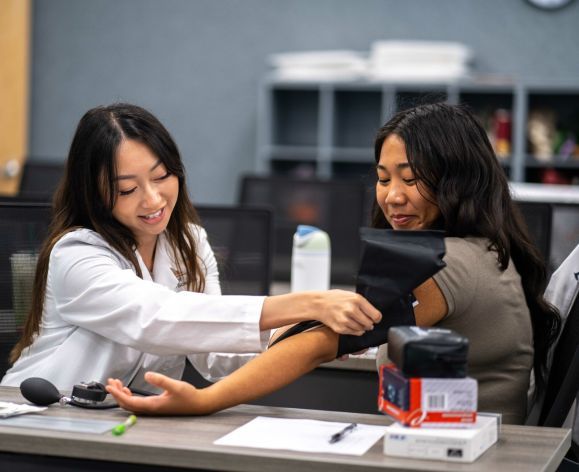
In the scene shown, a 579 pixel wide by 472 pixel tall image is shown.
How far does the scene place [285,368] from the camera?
1640 millimetres

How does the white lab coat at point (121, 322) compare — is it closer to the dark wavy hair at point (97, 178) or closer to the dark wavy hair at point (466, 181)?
the dark wavy hair at point (97, 178)

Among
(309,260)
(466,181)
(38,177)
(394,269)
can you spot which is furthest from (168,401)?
(38,177)

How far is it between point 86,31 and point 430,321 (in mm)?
5688

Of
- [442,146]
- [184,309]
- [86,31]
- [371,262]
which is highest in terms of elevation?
[86,31]

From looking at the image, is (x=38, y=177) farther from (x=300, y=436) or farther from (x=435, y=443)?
(x=435, y=443)

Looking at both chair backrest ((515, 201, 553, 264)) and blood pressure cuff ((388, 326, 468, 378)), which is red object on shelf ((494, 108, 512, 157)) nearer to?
chair backrest ((515, 201, 553, 264))

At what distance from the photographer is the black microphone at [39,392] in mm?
1621

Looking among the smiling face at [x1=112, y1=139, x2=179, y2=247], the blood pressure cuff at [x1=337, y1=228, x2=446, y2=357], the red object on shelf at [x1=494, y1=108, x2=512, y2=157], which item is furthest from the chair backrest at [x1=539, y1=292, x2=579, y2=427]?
the red object on shelf at [x1=494, y1=108, x2=512, y2=157]

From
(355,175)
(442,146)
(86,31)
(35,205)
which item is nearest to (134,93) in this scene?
(86,31)

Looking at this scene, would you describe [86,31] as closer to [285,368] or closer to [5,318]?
[5,318]

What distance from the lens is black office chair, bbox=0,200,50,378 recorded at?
218cm

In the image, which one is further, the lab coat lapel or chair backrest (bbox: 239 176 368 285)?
chair backrest (bbox: 239 176 368 285)

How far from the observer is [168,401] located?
1.55 m

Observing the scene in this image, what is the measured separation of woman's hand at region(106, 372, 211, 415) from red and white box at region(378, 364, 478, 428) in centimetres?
34
